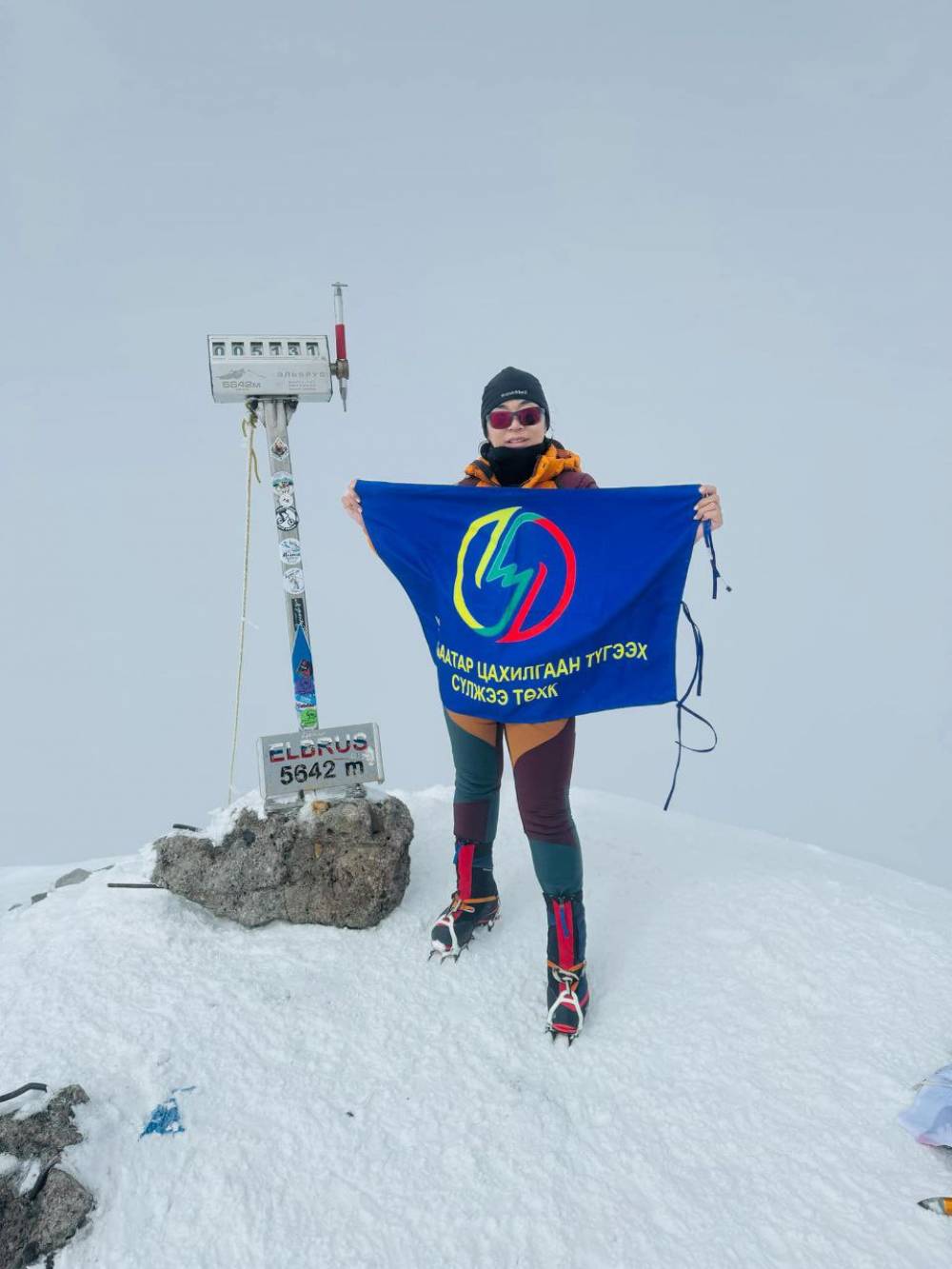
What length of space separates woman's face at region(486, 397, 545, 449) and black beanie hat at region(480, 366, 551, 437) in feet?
0.07

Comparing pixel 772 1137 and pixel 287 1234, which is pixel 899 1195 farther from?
pixel 287 1234

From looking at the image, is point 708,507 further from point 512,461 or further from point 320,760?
point 320,760

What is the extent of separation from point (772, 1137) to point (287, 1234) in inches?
59.7

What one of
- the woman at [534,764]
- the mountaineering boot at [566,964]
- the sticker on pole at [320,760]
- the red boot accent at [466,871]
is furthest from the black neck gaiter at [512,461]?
the mountaineering boot at [566,964]

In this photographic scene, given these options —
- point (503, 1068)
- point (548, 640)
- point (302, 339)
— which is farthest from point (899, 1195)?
point (302, 339)

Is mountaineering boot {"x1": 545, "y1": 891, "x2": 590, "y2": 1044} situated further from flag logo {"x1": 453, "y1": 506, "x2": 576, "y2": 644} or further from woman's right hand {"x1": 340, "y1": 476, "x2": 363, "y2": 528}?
woman's right hand {"x1": 340, "y1": 476, "x2": 363, "y2": 528}

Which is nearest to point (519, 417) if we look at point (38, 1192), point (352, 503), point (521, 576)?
point (521, 576)

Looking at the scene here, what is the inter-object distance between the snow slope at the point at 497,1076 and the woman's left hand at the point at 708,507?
72.4 inches

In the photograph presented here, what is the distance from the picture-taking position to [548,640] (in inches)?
123

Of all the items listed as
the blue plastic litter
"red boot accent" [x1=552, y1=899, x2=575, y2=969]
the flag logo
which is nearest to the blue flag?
the flag logo

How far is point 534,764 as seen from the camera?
3.09 metres

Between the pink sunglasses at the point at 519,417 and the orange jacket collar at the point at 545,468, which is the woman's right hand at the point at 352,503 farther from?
the pink sunglasses at the point at 519,417

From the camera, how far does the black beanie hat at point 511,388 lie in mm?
3111

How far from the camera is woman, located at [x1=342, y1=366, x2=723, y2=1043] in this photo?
3057 millimetres
